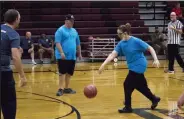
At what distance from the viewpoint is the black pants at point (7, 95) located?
5.33 m

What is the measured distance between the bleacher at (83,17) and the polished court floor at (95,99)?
720 centimetres

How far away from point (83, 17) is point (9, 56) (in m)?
16.4

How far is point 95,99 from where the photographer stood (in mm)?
9180

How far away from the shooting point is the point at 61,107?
8.20 m

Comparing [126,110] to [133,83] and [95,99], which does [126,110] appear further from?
[95,99]

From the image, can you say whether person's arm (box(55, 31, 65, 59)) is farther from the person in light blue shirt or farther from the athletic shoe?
the athletic shoe

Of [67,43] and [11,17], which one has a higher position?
[11,17]

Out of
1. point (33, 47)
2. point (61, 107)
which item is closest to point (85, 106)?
point (61, 107)

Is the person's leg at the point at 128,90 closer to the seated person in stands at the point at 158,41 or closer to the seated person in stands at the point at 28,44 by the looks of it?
the seated person in stands at the point at 28,44

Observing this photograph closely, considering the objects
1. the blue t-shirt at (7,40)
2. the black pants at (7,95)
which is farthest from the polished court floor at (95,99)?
the blue t-shirt at (7,40)

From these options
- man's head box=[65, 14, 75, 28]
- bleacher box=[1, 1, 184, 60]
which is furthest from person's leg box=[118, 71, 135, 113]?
bleacher box=[1, 1, 184, 60]

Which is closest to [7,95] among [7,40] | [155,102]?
[7,40]

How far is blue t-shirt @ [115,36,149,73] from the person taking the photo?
7633 millimetres

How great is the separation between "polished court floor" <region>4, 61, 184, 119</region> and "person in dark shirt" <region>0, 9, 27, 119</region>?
6.45 feet
